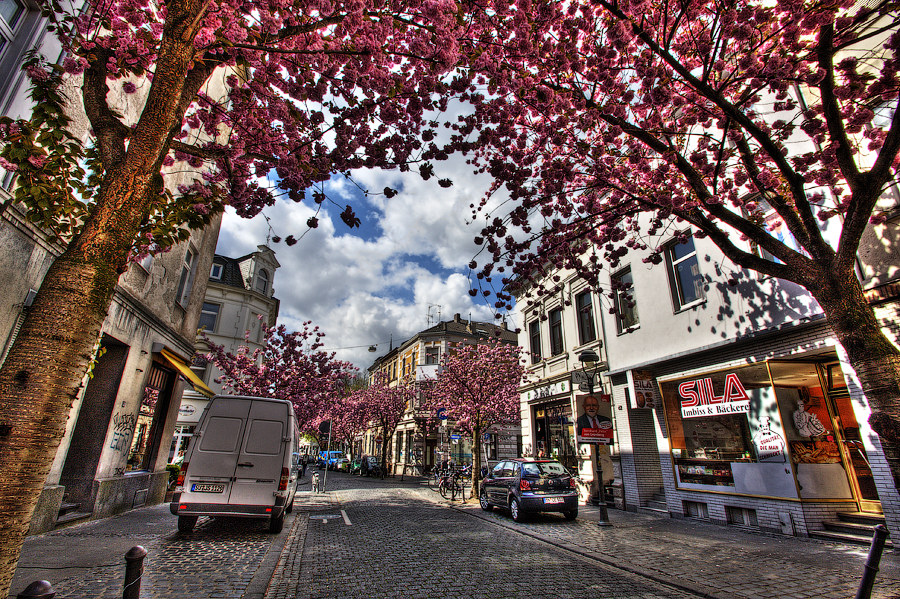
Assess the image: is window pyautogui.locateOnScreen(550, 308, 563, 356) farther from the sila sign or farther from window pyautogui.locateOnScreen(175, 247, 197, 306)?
window pyautogui.locateOnScreen(175, 247, 197, 306)

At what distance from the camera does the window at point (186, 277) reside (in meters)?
14.3

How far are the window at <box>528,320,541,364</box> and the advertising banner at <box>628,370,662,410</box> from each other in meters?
6.78

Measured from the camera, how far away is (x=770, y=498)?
31.0 ft

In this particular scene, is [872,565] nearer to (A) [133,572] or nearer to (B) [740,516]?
(A) [133,572]

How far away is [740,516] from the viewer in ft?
33.5

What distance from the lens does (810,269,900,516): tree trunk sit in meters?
4.24

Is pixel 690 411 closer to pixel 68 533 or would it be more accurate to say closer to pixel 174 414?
pixel 68 533

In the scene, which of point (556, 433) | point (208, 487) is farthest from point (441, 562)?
point (556, 433)

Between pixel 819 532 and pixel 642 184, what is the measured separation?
7743 millimetres

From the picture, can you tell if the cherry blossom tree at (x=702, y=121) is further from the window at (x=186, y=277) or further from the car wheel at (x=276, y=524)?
the window at (x=186, y=277)

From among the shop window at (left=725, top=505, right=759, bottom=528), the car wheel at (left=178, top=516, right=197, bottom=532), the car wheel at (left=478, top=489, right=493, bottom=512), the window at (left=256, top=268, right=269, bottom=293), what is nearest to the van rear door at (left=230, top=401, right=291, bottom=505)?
the car wheel at (left=178, top=516, right=197, bottom=532)

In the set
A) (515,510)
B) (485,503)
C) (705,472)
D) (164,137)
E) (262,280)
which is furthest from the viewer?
(262,280)

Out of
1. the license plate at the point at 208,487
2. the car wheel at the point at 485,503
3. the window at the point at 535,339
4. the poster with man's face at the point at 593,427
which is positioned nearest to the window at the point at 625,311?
the poster with man's face at the point at 593,427

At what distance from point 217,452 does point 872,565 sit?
31.4ft
